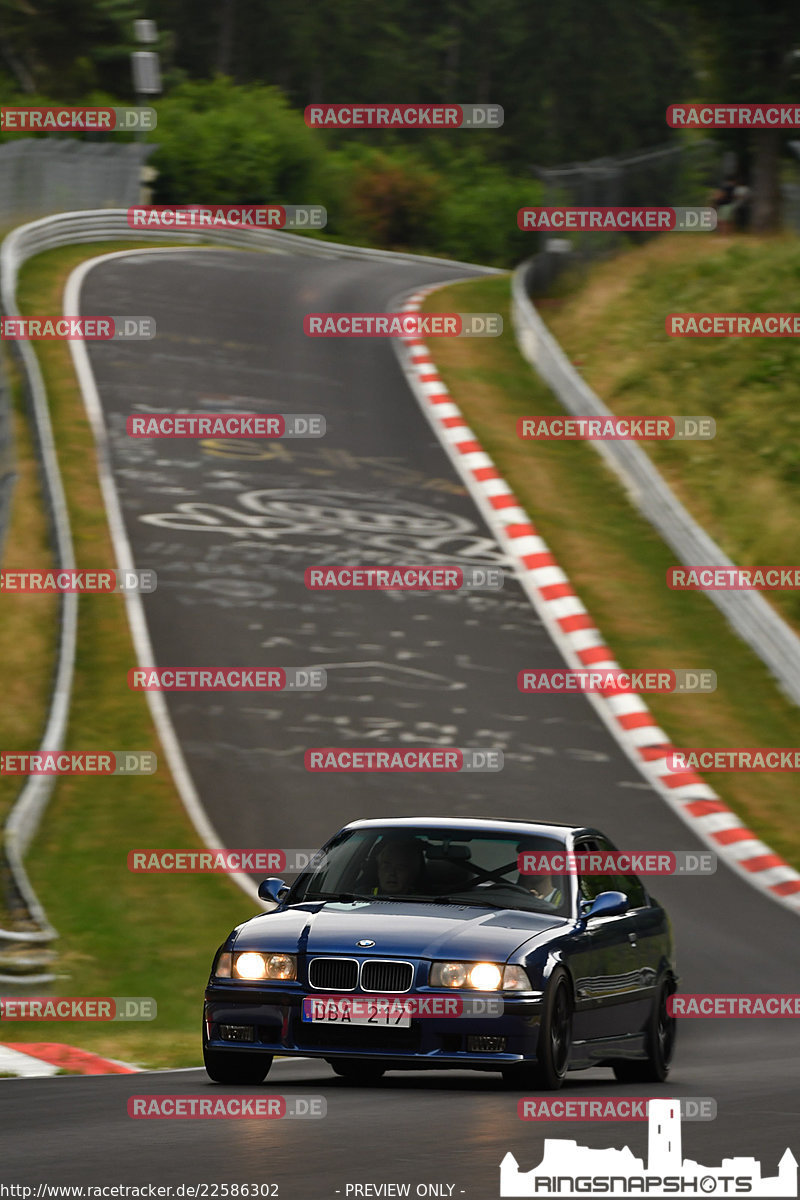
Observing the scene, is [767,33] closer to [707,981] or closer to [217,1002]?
[707,981]

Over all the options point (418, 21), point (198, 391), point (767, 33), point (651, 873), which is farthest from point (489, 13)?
point (651, 873)

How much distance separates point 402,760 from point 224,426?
991 centimetres

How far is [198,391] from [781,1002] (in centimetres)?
1585

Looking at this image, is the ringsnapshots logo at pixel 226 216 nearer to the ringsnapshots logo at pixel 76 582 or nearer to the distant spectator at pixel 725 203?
the distant spectator at pixel 725 203

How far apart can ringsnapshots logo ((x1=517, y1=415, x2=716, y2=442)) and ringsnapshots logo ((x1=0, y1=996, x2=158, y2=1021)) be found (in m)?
14.4

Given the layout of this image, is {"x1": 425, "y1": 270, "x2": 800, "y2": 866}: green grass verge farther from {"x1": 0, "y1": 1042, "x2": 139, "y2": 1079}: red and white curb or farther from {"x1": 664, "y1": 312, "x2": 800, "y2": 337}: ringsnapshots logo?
{"x1": 0, "y1": 1042, "x2": 139, "y2": 1079}: red and white curb

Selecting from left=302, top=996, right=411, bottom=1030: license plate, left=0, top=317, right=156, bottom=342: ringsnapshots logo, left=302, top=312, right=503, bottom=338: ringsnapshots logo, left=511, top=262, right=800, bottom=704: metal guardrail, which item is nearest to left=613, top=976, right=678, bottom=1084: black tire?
left=302, top=996, right=411, bottom=1030: license plate

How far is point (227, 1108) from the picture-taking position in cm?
816

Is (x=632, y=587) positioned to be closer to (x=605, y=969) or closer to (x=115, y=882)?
(x=115, y=882)

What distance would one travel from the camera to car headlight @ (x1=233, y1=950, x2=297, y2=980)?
866 cm

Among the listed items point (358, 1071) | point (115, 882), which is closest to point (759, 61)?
point (115, 882)

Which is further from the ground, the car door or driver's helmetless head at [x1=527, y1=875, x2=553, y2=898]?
driver's helmetless head at [x1=527, y1=875, x2=553, y2=898]

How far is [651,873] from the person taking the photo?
50.0ft

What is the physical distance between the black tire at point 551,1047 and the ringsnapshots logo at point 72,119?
125 feet
